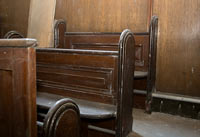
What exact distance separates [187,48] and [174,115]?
80 centimetres

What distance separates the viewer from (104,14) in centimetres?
309

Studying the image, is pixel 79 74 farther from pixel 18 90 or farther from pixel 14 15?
pixel 14 15

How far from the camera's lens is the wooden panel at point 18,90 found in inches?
38.2

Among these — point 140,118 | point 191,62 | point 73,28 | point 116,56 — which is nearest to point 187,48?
point 191,62

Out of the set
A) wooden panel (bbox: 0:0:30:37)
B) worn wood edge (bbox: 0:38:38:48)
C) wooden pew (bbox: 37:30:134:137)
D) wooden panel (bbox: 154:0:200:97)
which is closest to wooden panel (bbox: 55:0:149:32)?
wooden panel (bbox: 154:0:200:97)

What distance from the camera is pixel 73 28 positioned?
336 centimetres

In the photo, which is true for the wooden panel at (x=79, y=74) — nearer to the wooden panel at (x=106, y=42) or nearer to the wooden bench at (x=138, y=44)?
the wooden bench at (x=138, y=44)

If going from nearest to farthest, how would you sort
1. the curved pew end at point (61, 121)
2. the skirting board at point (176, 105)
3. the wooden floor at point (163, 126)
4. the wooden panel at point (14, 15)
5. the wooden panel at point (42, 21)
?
the curved pew end at point (61, 121), the wooden floor at point (163, 126), the skirting board at point (176, 105), the wooden panel at point (42, 21), the wooden panel at point (14, 15)

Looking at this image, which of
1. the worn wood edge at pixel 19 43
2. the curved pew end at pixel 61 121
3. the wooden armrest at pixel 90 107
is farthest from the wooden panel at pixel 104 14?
the worn wood edge at pixel 19 43

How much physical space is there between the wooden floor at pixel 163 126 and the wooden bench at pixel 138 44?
175mm

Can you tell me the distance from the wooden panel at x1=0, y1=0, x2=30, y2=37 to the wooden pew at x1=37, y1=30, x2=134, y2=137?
1.86 m

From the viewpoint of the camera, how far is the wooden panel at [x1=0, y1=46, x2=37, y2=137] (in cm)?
97

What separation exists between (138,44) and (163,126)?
3.39ft

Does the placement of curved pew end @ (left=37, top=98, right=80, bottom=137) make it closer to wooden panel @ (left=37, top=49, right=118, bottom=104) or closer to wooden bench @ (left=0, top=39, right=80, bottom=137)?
wooden bench @ (left=0, top=39, right=80, bottom=137)
